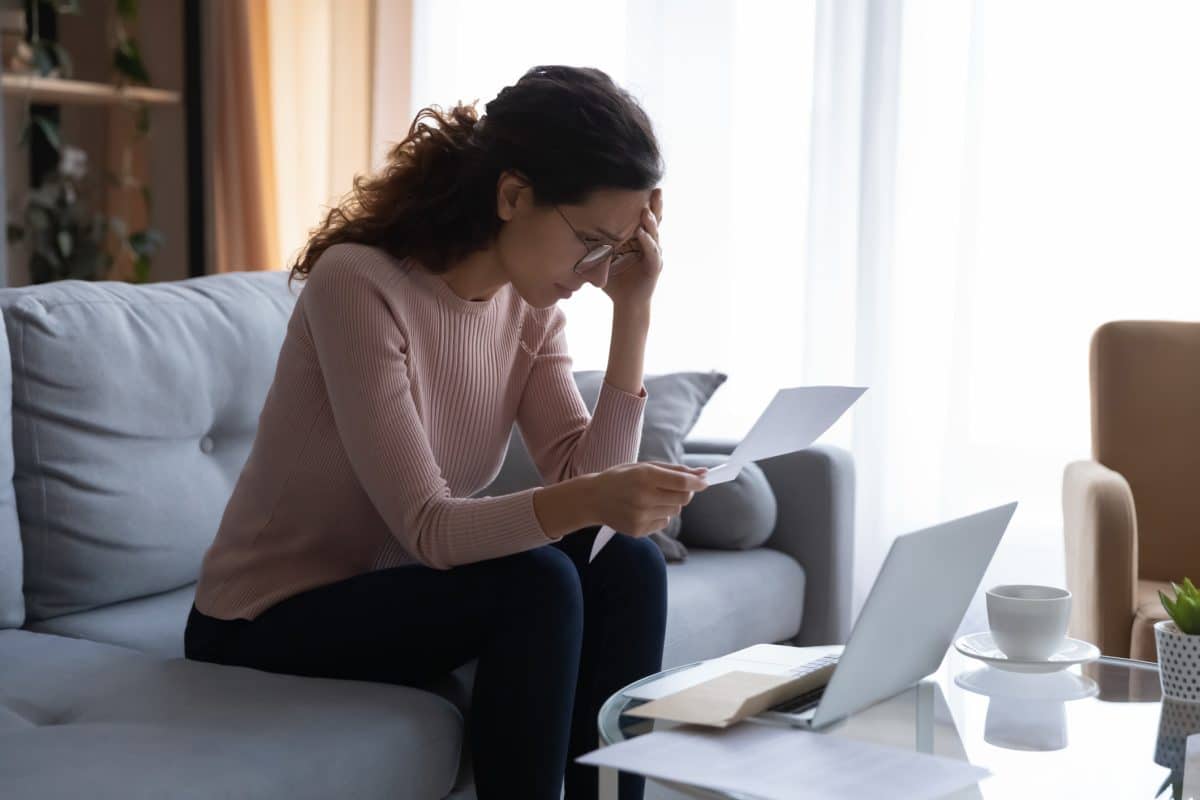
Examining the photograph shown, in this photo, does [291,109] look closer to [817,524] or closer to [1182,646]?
[817,524]

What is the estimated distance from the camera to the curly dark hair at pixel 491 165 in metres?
1.36

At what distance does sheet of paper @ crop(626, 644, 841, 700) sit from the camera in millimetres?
1122

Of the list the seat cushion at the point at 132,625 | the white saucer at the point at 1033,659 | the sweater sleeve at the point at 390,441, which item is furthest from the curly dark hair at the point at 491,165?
the white saucer at the point at 1033,659

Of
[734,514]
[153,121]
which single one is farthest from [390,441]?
[153,121]

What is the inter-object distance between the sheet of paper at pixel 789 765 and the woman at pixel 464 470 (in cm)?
30

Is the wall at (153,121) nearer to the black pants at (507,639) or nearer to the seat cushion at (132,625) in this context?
the seat cushion at (132,625)

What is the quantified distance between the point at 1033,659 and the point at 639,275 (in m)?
0.65

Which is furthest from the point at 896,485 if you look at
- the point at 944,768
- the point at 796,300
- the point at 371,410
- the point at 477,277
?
the point at 944,768

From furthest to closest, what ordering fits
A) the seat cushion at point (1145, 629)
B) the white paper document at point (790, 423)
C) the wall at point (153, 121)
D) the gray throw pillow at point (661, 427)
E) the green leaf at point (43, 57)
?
the wall at point (153, 121) → the green leaf at point (43, 57) → the gray throw pillow at point (661, 427) → the seat cushion at point (1145, 629) → the white paper document at point (790, 423)

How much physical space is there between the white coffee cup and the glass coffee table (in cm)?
4

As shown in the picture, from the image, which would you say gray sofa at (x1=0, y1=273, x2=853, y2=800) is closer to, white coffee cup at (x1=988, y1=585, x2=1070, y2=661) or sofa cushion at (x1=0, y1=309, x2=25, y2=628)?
sofa cushion at (x1=0, y1=309, x2=25, y2=628)

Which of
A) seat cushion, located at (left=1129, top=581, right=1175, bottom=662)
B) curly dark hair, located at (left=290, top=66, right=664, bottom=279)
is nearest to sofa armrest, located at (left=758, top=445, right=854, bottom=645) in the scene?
seat cushion, located at (left=1129, top=581, right=1175, bottom=662)

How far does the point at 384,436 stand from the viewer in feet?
4.31

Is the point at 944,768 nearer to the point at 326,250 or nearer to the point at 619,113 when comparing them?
the point at 619,113
